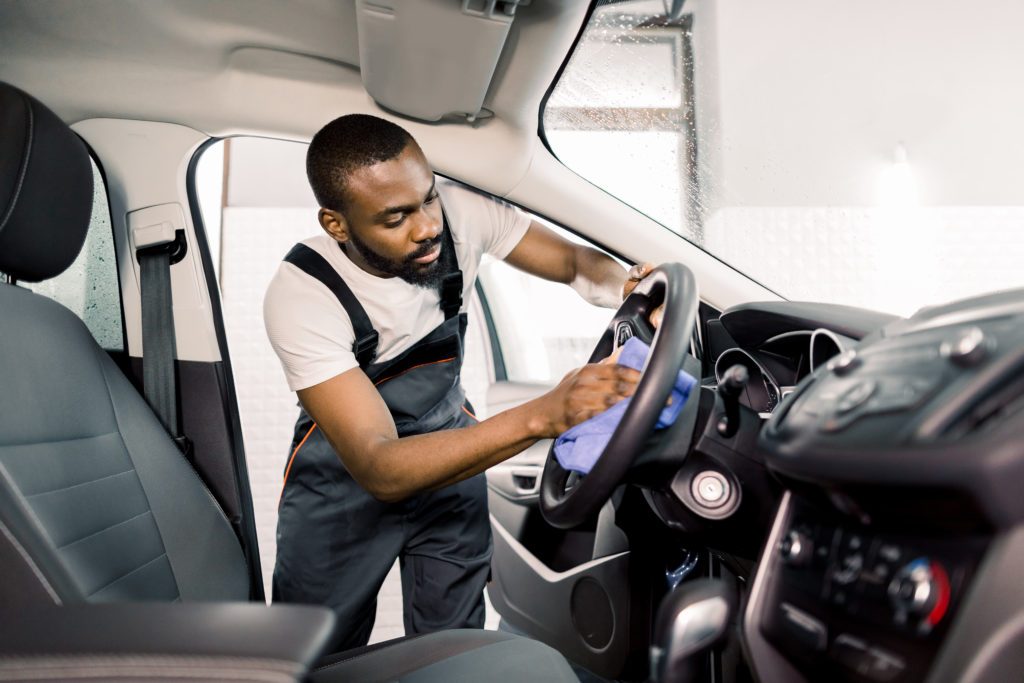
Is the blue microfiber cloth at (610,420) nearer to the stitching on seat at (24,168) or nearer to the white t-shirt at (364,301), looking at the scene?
the white t-shirt at (364,301)

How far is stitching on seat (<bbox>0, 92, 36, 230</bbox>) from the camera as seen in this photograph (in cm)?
110

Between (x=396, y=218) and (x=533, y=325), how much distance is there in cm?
108

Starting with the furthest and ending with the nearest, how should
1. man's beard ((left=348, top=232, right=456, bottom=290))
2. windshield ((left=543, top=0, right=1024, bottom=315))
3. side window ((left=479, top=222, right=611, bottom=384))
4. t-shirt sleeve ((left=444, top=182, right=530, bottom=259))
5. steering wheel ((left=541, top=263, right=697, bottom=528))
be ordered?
side window ((left=479, top=222, right=611, bottom=384)) < t-shirt sleeve ((left=444, top=182, right=530, bottom=259)) < man's beard ((left=348, top=232, right=456, bottom=290)) < windshield ((left=543, top=0, right=1024, bottom=315)) < steering wheel ((left=541, top=263, right=697, bottom=528))

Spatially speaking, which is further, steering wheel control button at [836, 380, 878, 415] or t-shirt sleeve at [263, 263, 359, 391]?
t-shirt sleeve at [263, 263, 359, 391]

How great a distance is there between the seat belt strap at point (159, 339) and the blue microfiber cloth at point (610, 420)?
37.6 inches

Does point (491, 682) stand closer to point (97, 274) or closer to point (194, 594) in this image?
point (194, 594)

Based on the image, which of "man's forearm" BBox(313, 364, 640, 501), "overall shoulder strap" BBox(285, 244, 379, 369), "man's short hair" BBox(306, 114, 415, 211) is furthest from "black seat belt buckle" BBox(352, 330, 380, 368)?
"man's short hair" BBox(306, 114, 415, 211)

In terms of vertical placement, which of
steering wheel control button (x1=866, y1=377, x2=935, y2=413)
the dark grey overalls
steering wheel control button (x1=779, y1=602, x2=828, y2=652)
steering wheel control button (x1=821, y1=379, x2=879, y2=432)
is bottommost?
the dark grey overalls

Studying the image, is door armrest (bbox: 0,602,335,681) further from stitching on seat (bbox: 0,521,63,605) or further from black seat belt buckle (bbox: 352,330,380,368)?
black seat belt buckle (bbox: 352,330,380,368)

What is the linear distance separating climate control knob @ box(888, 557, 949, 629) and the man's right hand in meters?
0.37

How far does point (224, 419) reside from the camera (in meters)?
1.57

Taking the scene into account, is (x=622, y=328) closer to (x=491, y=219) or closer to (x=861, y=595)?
(x=861, y=595)

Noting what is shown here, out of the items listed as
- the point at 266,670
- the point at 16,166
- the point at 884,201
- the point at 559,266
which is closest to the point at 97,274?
the point at 16,166

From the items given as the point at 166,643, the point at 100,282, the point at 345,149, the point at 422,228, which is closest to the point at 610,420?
the point at 166,643
